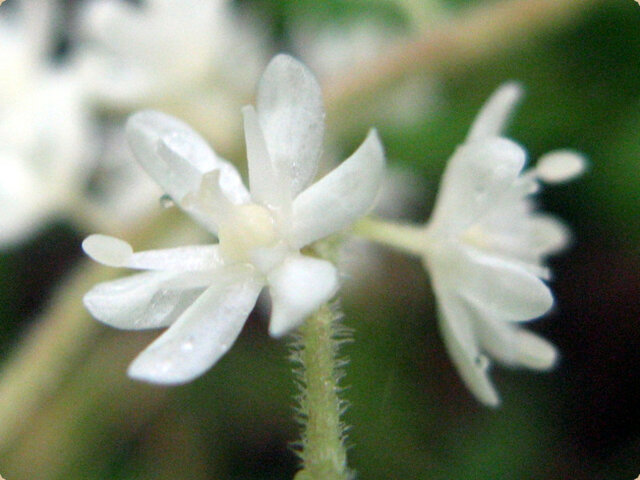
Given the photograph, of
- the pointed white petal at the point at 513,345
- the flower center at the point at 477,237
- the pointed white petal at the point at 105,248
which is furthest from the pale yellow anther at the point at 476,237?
the pointed white petal at the point at 105,248

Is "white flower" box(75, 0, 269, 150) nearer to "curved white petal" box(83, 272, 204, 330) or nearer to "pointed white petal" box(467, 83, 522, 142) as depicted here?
"pointed white petal" box(467, 83, 522, 142)

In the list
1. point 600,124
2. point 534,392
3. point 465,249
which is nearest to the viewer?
point 465,249

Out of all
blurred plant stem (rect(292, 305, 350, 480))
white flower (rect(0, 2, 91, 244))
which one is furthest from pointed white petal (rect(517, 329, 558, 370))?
white flower (rect(0, 2, 91, 244))

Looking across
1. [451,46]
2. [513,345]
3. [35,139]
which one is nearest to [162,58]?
[35,139]

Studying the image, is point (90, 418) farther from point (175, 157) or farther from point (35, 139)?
point (175, 157)

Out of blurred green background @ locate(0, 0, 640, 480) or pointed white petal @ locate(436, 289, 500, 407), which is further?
blurred green background @ locate(0, 0, 640, 480)

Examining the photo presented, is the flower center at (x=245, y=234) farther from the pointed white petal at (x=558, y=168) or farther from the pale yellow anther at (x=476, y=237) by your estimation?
the pointed white petal at (x=558, y=168)

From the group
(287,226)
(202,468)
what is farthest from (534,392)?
(287,226)

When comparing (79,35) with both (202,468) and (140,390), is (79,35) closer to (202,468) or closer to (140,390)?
(140,390)
